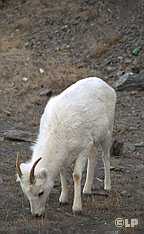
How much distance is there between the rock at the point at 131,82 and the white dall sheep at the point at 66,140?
8.30 m

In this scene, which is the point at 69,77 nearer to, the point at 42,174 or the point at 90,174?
the point at 90,174

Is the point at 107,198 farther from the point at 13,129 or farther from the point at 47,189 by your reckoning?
the point at 13,129

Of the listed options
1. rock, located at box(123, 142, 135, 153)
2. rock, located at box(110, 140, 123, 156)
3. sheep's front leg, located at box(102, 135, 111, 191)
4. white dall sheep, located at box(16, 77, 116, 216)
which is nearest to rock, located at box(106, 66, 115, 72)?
rock, located at box(123, 142, 135, 153)

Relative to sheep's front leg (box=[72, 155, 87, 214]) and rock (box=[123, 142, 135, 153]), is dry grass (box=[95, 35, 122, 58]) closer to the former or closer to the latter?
rock (box=[123, 142, 135, 153])

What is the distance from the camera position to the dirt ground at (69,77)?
7844 millimetres

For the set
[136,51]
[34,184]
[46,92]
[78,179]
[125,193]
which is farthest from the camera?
[136,51]

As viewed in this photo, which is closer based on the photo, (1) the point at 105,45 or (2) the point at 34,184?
(2) the point at 34,184

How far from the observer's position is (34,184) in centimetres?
748

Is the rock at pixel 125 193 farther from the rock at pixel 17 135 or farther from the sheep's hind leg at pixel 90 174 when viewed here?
the rock at pixel 17 135

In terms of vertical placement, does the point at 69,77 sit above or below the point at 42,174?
below

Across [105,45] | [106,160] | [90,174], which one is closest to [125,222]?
[90,174]

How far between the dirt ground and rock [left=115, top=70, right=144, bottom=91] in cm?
22

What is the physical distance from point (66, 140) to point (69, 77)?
1067 centimetres

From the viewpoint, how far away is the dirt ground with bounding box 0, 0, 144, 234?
7.84 meters
